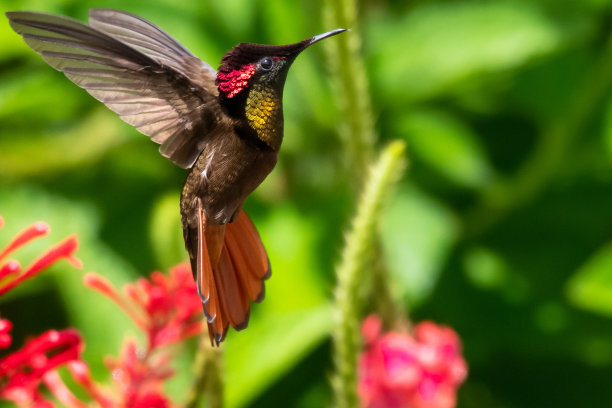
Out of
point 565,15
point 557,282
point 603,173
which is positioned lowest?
point 557,282

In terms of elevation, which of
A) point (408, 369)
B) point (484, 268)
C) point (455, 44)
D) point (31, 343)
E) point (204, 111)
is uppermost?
point (204, 111)

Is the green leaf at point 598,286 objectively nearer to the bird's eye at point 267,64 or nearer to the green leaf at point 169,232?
the green leaf at point 169,232

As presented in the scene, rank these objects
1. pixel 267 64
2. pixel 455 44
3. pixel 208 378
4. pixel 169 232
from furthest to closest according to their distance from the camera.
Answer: pixel 455 44 → pixel 169 232 → pixel 208 378 → pixel 267 64

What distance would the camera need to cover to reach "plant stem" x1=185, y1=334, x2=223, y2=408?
0.48 metres

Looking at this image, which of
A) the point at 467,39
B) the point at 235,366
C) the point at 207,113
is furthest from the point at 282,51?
the point at 467,39

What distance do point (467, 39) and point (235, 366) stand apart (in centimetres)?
56

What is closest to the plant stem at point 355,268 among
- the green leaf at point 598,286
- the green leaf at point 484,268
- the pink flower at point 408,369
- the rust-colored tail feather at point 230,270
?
the rust-colored tail feather at point 230,270

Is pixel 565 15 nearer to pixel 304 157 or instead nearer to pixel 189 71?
pixel 304 157

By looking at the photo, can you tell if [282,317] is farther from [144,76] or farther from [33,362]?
[144,76]

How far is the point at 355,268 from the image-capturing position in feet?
1.67

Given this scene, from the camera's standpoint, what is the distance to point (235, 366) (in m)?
0.96

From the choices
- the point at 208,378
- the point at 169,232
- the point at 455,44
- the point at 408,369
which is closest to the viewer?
the point at 208,378

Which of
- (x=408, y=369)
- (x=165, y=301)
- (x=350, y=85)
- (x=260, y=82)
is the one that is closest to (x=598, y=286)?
(x=408, y=369)

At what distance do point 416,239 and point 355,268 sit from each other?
68cm
